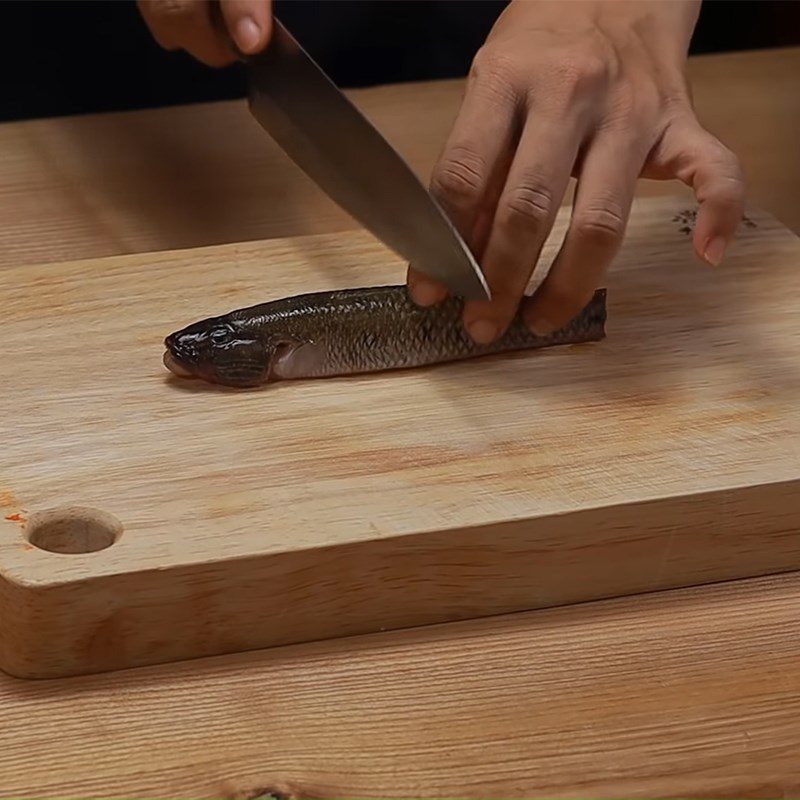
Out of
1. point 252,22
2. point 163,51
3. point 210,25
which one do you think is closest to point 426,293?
point 252,22

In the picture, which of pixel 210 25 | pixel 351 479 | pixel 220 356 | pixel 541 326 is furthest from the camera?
pixel 210 25

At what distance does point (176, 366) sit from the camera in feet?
5.19

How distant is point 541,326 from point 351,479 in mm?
368

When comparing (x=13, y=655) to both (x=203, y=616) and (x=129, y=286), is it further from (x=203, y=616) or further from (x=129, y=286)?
(x=129, y=286)

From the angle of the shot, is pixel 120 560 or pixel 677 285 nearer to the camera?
pixel 120 560

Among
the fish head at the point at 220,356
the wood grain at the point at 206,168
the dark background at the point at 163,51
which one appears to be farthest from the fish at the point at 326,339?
the dark background at the point at 163,51

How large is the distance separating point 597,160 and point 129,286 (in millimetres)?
574

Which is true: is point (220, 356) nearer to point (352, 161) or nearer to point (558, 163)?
point (352, 161)

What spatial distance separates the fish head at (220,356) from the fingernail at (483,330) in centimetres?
23

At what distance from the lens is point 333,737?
4.13 feet

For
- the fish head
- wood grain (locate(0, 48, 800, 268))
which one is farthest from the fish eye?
wood grain (locate(0, 48, 800, 268))

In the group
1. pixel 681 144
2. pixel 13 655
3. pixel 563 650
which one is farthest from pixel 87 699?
pixel 681 144

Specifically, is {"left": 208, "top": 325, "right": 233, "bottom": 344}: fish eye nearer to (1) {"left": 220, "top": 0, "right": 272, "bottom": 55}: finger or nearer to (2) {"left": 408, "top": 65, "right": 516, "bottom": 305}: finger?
(2) {"left": 408, "top": 65, "right": 516, "bottom": 305}: finger

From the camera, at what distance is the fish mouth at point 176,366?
5.18ft
